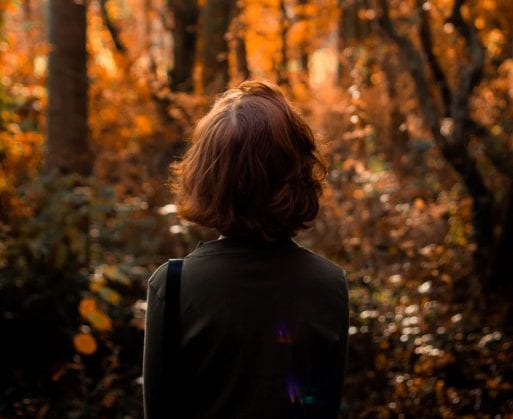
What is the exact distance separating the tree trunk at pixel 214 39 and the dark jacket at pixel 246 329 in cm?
842

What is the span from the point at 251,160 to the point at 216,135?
Answer: 116 mm

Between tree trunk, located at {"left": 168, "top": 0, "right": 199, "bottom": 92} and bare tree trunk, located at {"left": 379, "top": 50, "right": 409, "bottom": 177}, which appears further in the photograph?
tree trunk, located at {"left": 168, "top": 0, "right": 199, "bottom": 92}

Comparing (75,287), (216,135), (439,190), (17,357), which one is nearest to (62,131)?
(75,287)

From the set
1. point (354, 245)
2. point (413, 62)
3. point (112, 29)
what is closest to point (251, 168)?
point (354, 245)

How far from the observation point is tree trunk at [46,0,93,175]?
7262mm

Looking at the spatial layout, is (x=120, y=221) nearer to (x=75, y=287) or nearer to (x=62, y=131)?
(x=75, y=287)

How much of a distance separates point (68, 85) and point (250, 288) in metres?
6.02

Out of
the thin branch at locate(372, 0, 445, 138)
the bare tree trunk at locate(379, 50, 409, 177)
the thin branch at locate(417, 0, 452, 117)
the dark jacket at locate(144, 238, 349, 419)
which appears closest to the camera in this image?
the dark jacket at locate(144, 238, 349, 419)

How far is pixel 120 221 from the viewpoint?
249 inches

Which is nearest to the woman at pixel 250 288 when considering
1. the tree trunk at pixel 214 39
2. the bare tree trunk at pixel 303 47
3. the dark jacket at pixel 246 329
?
the dark jacket at pixel 246 329

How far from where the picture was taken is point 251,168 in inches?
77.0

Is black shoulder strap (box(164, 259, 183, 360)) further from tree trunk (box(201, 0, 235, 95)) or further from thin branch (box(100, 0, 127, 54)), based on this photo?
thin branch (box(100, 0, 127, 54))

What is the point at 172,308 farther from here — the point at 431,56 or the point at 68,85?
the point at 68,85

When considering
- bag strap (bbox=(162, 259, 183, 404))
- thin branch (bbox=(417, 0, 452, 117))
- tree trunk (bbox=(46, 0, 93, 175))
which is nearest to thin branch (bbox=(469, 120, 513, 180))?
thin branch (bbox=(417, 0, 452, 117))
